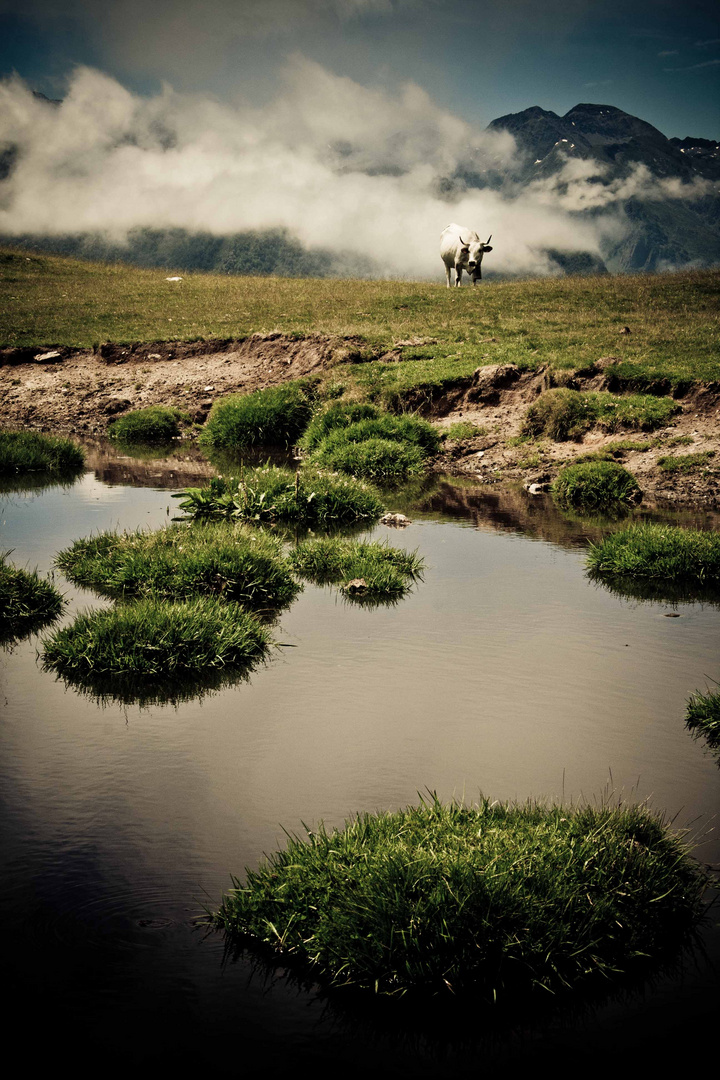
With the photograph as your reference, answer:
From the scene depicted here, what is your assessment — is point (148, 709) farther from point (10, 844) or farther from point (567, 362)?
point (567, 362)

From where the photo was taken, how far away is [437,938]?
3.86 meters

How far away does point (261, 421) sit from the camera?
71.0 feet

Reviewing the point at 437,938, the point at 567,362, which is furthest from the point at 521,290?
the point at 437,938

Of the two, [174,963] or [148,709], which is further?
[148,709]

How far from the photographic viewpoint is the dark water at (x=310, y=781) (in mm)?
3588

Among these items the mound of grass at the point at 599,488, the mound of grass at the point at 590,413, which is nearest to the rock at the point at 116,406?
the mound of grass at the point at 590,413

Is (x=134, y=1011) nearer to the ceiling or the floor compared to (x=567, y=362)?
nearer to the floor

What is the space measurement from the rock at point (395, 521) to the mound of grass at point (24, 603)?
19.3 feet

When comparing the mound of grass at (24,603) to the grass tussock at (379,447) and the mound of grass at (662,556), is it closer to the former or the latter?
the mound of grass at (662,556)

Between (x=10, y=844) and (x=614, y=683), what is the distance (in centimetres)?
496

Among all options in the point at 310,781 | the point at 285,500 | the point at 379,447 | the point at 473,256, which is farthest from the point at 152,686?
the point at 473,256

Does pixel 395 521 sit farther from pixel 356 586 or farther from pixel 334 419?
pixel 334 419

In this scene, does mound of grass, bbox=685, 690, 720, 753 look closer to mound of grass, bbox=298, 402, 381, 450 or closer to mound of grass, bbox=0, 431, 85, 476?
mound of grass, bbox=298, 402, 381, 450

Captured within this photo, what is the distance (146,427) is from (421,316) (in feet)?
37.9
